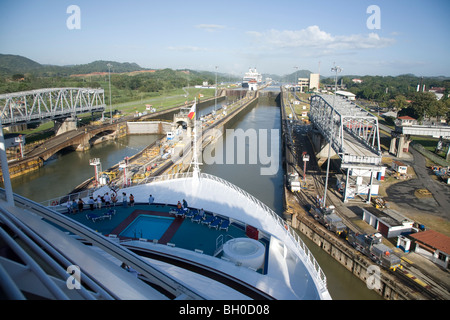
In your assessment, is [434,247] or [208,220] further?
[434,247]

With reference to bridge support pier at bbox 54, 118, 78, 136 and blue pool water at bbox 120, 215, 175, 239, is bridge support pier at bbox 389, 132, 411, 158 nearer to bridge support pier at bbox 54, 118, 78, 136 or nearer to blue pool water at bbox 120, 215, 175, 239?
blue pool water at bbox 120, 215, 175, 239

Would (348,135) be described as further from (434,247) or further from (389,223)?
(434,247)

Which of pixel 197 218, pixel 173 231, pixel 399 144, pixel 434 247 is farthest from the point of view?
pixel 399 144

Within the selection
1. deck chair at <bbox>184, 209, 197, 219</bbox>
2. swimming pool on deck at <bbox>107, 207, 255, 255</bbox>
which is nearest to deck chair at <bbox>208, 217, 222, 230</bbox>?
swimming pool on deck at <bbox>107, 207, 255, 255</bbox>

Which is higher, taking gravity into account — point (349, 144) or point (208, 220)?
point (349, 144)

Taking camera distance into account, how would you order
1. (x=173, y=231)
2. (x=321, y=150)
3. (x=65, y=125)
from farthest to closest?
(x=65, y=125) → (x=321, y=150) → (x=173, y=231)

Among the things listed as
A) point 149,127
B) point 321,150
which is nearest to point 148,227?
point 321,150
